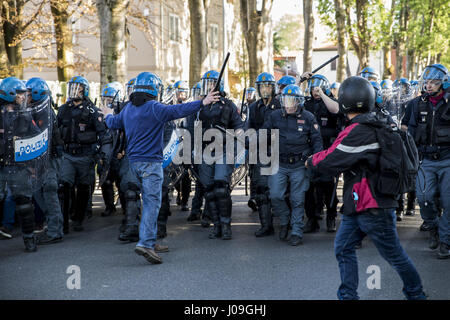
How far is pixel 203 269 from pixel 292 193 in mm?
1946

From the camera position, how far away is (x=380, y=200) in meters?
4.46

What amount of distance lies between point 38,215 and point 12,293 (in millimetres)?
3184

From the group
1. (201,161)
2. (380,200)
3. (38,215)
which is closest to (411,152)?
(380,200)

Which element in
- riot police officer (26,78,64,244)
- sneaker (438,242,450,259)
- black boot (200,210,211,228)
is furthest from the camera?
black boot (200,210,211,228)

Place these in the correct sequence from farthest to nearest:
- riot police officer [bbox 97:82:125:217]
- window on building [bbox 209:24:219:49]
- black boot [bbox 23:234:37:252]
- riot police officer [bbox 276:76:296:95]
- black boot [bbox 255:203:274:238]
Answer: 1. window on building [bbox 209:24:219:49]
2. riot police officer [bbox 276:76:296:95]
3. riot police officer [bbox 97:82:125:217]
4. black boot [bbox 255:203:274:238]
5. black boot [bbox 23:234:37:252]

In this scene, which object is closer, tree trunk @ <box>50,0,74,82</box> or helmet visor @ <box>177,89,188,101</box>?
helmet visor @ <box>177,89,188,101</box>

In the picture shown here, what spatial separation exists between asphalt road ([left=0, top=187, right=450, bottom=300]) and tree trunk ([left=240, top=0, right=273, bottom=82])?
35.6 feet

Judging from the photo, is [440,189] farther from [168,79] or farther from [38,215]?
[168,79]

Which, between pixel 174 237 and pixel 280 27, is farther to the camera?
pixel 280 27

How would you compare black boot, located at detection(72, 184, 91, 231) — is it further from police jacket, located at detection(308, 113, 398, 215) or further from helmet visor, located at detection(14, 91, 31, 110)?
police jacket, located at detection(308, 113, 398, 215)

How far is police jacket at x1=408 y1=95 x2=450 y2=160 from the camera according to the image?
6793 millimetres

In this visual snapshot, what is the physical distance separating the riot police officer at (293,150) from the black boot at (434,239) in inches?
63.4

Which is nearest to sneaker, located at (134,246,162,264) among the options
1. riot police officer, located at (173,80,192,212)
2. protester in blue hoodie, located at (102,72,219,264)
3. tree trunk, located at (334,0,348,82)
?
protester in blue hoodie, located at (102,72,219,264)

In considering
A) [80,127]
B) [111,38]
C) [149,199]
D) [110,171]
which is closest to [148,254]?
[149,199]
